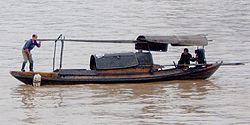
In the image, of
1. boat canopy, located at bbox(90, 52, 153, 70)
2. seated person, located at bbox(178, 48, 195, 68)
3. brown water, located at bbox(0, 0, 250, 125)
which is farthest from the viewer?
seated person, located at bbox(178, 48, 195, 68)

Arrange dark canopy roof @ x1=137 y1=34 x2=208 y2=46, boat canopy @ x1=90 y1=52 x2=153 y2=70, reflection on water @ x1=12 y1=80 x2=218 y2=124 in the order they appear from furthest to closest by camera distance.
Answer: dark canopy roof @ x1=137 y1=34 x2=208 y2=46 < boat canopy @ x1=90 y1=52 x2=153 y2=70 < reflection on water @ x1=12 y1=80 x2=218 y2=124

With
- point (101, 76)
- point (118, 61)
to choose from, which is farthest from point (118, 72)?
point (101, 76)

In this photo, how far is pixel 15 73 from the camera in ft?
76.8

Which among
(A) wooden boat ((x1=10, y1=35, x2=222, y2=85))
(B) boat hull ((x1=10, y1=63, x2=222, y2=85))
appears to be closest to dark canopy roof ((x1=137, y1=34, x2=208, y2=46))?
→ (A) wooden boat ((x1=10, y1=35, x2=222, y2=85))

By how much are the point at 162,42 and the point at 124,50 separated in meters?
11.1

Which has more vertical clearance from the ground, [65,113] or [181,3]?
[181,3]

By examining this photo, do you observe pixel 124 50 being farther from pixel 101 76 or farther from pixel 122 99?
pixel 122 99

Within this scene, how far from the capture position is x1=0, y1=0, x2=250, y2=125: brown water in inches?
750

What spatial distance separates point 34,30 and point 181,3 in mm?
23126

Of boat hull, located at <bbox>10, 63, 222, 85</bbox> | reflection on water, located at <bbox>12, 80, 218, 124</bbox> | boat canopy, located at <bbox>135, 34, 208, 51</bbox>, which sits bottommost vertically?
reflection on water, located at <bbox>12, 80, 218, 124</bbox>

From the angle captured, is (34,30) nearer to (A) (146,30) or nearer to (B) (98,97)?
(A) (146,30)

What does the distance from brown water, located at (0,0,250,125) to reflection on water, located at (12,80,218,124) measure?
0.02 meters

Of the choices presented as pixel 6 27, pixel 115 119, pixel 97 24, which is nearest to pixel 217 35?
pixel 97 24

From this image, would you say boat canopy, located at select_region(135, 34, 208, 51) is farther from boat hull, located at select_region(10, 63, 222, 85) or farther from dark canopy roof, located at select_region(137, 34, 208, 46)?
boat hull, located at select_region(10, 63, 222, 85)
